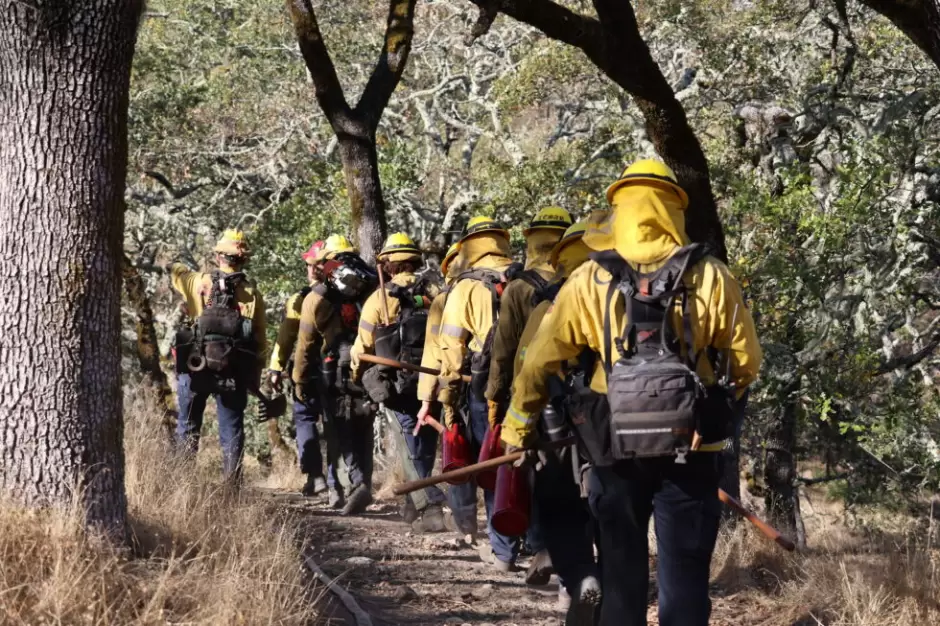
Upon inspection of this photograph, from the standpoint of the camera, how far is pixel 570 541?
565cm

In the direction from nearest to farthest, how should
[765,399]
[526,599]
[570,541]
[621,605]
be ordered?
[621,605] < [570,541] < [526,599] < [765,399]

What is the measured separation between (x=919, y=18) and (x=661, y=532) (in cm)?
255

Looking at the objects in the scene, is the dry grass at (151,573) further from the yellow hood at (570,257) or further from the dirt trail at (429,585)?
the yellow hood at (570,257)

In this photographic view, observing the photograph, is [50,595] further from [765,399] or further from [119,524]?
[765,399]

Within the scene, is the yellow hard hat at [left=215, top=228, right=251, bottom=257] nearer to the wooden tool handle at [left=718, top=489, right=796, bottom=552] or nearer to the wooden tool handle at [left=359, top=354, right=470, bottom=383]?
the wooden tool handle at [left=359, top=354, right=470, bottom=383]

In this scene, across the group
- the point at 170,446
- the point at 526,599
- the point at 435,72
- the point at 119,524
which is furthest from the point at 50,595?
the point at 435,72

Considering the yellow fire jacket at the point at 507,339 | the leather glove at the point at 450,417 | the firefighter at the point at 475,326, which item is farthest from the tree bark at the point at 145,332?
the yellow fire jacket at the point at 507,339

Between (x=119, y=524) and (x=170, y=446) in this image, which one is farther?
(x=170, y=446)

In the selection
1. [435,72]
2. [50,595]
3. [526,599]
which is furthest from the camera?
[435,72]

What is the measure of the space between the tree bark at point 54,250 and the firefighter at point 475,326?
2.54 metres

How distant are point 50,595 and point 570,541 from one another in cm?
256

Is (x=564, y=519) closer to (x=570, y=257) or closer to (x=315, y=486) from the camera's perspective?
(x=570, y=257)

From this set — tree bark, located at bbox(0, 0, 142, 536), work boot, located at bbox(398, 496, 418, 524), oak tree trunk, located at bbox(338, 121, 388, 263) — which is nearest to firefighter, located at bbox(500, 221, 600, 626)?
tree bark, located at bbox(0, 0, 142, 536)

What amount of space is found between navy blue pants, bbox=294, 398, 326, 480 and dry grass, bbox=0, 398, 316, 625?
158 inches
